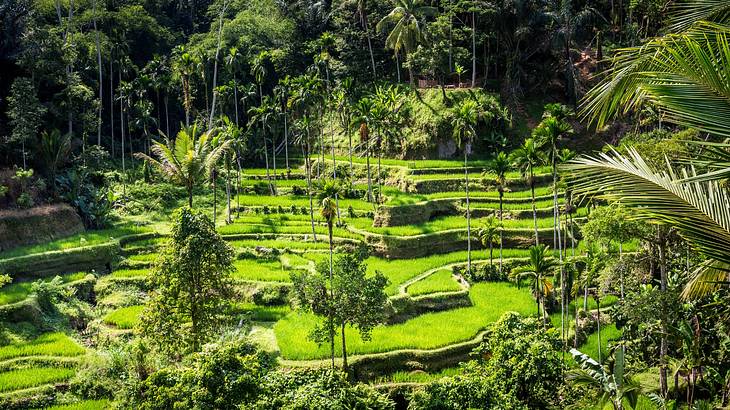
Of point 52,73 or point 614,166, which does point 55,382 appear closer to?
point 614,166

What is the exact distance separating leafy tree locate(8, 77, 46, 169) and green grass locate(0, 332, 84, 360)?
18.0 metres

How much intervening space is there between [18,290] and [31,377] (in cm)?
802

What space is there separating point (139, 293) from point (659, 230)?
23.4 meters

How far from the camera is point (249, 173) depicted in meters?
57.6

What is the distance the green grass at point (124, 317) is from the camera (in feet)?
93.0

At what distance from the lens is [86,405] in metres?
22.0

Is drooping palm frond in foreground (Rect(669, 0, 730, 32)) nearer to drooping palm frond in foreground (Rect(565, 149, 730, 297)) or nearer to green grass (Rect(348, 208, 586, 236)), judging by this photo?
drooping palm frond in foreground (Rect(565, 149, 730, 297))

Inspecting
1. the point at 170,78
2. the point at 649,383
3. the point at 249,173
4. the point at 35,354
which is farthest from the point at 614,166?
the point at 170,78

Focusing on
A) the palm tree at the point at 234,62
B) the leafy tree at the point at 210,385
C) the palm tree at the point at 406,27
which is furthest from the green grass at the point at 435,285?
the palm tree at the point at 234,62

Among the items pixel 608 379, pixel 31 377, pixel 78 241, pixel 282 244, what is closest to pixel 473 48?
pixel 282 244

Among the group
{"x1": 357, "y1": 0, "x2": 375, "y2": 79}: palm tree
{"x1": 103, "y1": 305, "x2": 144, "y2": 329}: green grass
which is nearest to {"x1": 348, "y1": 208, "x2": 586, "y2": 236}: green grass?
{"x1": 103, "y1": 305, "x2": 144, "y2": 329}: green grass

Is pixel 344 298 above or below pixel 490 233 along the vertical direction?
below

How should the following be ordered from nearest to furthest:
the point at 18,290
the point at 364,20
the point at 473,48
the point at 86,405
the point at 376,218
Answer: the point at 86,405 → the point at 18,290 → the point at 376,218 → the point at 473,48 → the point at 364,20

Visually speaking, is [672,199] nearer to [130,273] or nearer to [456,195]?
[130,273]
